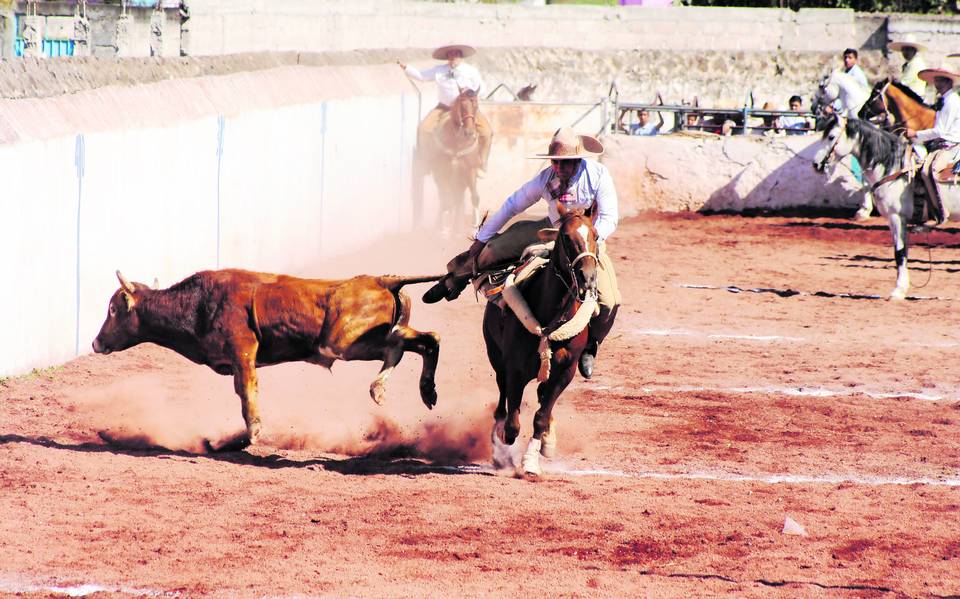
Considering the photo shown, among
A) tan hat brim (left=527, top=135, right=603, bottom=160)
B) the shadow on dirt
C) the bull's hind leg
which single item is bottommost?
the shadow on dirt

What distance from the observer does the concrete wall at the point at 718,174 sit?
91.5ft

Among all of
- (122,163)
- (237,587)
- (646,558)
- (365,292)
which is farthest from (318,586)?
(122,163)

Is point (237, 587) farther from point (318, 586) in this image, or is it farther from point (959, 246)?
point (959, 246)

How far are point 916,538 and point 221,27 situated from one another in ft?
77.0

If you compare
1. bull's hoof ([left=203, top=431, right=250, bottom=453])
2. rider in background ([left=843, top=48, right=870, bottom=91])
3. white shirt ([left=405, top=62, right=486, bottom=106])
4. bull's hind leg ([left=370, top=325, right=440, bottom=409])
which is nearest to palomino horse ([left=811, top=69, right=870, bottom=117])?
rider in background ([left=843, top=48, right=870, bottom=91])

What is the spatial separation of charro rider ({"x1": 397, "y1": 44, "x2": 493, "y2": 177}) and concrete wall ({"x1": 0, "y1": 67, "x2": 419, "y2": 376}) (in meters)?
2.00

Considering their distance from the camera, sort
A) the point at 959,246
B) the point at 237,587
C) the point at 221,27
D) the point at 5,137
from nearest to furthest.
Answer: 1. the point at 237,587
2. the point at 5,137
3. the point at 959,246
4. the point at 221,27

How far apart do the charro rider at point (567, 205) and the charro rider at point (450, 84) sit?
563 inches

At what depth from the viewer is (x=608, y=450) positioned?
10.8 metres

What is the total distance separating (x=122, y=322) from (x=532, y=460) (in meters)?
3.28

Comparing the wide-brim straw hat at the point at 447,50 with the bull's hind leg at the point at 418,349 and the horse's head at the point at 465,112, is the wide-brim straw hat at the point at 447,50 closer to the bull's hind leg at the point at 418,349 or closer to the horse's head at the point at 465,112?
the horse's head at the point at 465,112

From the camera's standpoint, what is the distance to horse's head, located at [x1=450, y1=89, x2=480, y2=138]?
24.4m

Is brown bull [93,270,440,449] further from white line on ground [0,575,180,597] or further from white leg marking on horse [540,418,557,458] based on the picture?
white line on ground [0,575,180,597]

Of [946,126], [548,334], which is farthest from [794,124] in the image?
[548,334]
